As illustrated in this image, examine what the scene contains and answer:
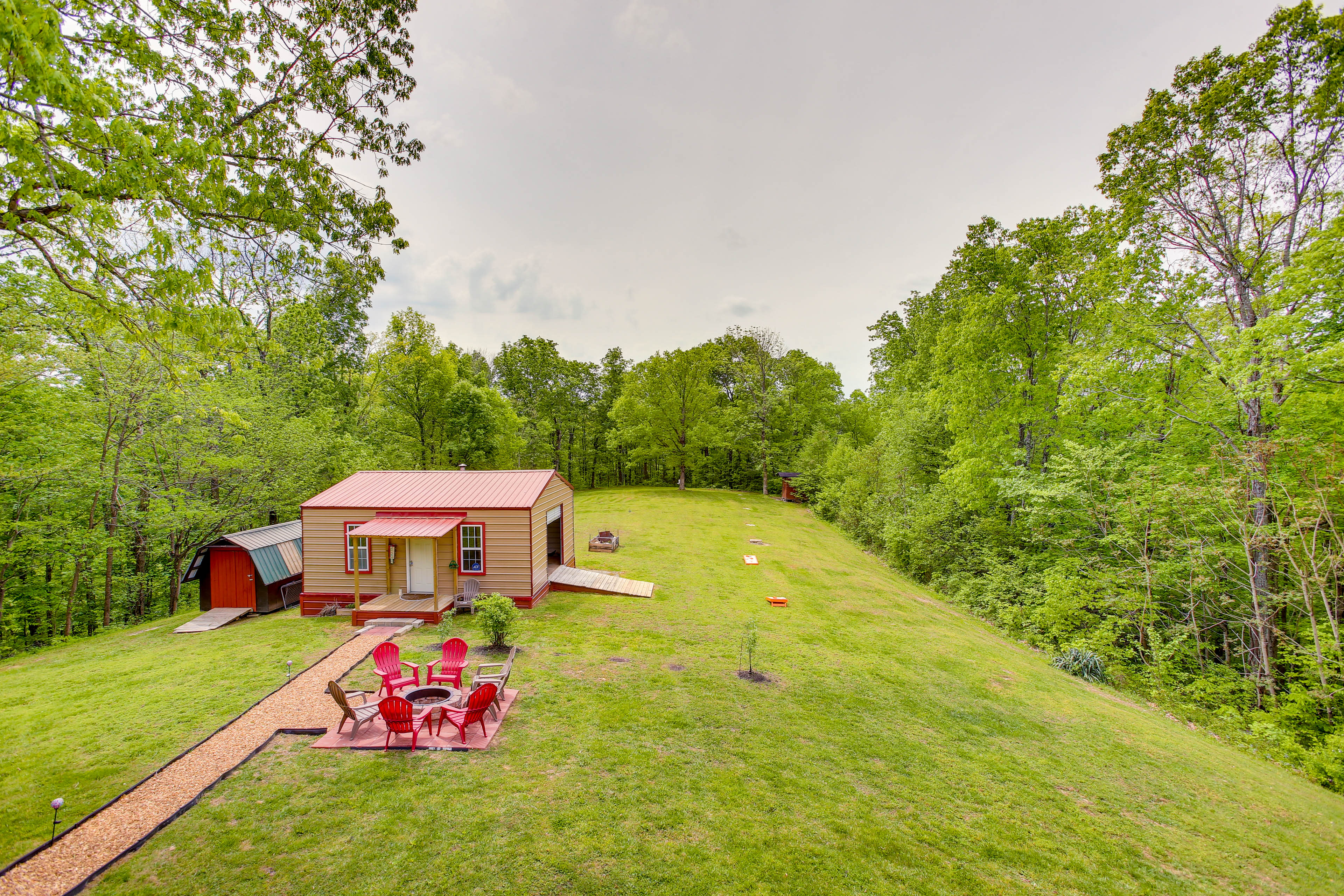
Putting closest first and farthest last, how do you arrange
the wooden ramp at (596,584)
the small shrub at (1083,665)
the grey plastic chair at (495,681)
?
1. the grey plastic chair at (495,681)
2. the small shrub at (1083,665)
3. the wooden ramp at (596,584)

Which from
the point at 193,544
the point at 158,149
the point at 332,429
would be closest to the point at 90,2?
the point at 158,149

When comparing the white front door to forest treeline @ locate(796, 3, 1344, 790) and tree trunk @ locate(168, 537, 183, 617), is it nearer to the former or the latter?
tree trunk @ locate(168, 537, 183, 617)

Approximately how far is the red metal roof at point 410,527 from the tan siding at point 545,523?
7.16 feet

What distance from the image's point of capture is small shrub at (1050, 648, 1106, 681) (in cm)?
1238

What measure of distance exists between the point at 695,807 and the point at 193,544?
22.0 metres

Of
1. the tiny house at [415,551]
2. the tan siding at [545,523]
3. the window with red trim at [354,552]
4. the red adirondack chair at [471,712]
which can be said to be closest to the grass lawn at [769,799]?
the red adirondack chair at [471,712]

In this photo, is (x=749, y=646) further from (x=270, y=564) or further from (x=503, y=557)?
(x=270, y=564)

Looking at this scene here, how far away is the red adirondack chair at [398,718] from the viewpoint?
255 inches

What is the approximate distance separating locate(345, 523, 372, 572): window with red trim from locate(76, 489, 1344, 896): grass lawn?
11.6 feet

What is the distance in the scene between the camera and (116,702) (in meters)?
7.98

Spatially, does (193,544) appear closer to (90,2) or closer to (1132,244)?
(90,2)

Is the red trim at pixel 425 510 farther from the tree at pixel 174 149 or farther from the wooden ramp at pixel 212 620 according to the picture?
the tree at pixel 174 149

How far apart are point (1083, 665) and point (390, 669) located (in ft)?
55.3

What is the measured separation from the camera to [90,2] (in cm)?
431
